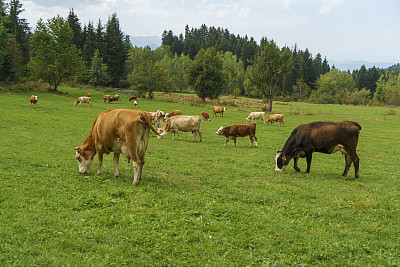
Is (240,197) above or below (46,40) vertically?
below

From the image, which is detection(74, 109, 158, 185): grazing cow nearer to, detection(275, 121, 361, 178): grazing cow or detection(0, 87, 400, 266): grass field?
detection(0, 87, 400, 266): grass field

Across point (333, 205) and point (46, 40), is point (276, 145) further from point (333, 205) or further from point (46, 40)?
point (46, 40)

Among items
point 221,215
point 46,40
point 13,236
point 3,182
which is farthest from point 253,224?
point 46,40

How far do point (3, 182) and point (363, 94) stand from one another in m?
140

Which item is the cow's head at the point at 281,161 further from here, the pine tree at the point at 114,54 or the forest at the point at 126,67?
the pine tree at the point at 114,54

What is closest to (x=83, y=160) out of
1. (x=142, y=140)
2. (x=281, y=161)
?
(x=142, y=140)

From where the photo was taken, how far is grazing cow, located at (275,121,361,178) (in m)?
11.6

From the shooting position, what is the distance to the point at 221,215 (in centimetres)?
684

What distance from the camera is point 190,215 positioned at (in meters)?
6.74

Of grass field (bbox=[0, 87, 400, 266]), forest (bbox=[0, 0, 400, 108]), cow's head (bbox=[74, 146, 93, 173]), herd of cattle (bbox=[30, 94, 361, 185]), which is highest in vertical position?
forest (bbox=[0, 0, 400, 108])

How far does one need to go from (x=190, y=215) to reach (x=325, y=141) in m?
7.87

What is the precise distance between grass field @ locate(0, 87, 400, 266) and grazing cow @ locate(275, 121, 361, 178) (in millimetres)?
870

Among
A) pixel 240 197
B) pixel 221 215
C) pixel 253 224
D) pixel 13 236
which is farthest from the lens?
pixel 240 197

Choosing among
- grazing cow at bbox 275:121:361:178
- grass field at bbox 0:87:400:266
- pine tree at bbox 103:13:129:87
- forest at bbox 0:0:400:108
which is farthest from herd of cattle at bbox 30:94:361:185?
pine tree at bbox 103:13:129:87
